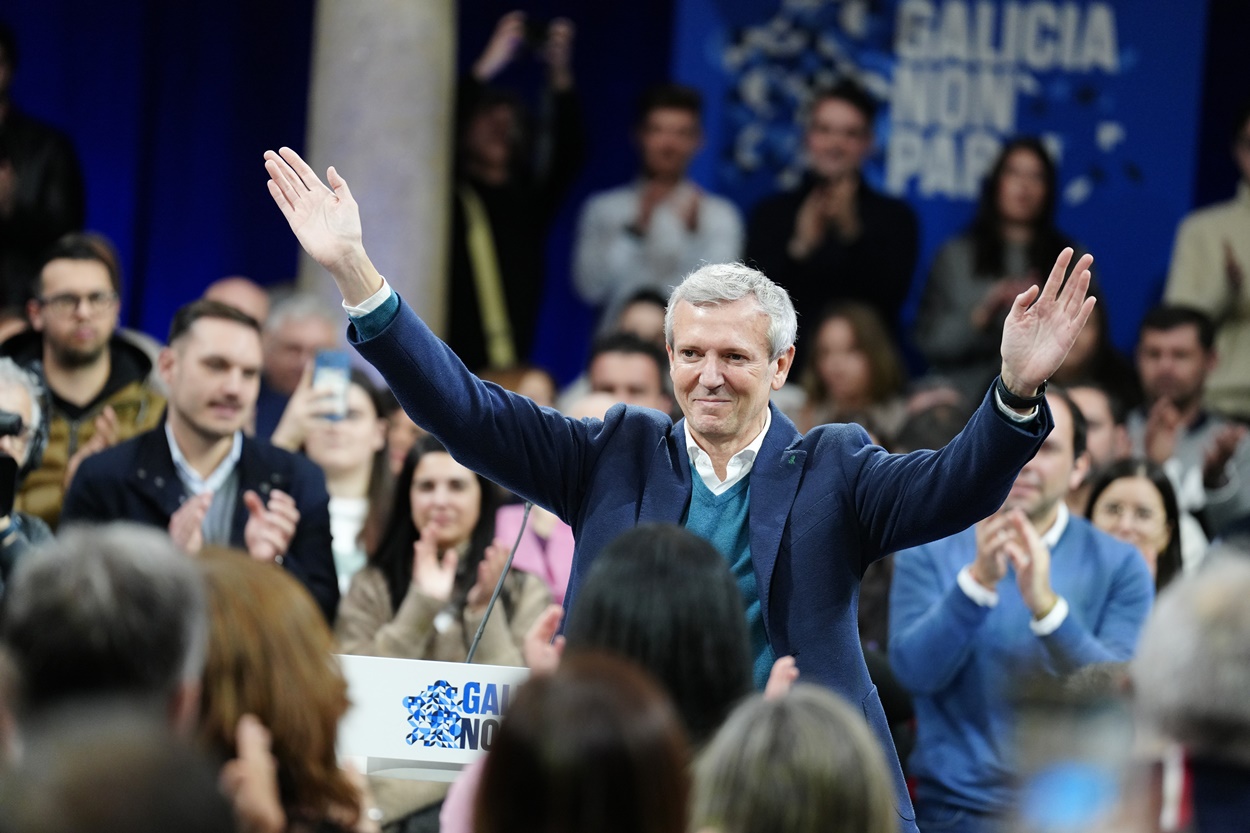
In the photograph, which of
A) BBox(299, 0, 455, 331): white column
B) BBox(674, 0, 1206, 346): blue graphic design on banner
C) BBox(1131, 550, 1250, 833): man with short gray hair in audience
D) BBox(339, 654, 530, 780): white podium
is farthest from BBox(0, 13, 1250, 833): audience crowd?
BBox(299, 0, 455, 331): white column

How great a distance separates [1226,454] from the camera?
5.60 meters

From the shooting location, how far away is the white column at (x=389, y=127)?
626 centimetres

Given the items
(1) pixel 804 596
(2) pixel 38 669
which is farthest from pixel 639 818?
(1) pixel 804 596

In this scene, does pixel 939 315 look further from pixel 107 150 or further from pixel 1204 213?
pixel 107 150

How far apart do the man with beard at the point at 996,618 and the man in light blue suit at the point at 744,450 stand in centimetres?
111

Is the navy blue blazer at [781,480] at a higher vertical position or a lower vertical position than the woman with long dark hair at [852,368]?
lower

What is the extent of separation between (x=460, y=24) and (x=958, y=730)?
16.4 ft

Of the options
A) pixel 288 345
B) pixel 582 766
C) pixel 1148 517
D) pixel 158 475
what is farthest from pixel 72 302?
pixel 582 766

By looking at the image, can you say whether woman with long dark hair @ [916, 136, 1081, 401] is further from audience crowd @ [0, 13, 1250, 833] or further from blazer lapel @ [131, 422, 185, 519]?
blazer lapel @ [131, 422, 185, 519]

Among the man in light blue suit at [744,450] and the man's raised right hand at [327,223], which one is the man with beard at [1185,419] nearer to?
the man in light blue suit at [744,450]

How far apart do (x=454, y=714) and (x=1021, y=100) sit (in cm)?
519

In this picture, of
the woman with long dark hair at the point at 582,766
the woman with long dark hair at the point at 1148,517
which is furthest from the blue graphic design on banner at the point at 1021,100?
the woman with long dark hair at the point at 582,766

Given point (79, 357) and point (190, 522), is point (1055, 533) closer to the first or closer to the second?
point (190, 522)

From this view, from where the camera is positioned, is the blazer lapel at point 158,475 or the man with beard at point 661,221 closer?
the blazer lapel at point 158,475
